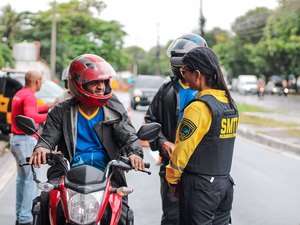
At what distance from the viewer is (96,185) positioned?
12.1 feet

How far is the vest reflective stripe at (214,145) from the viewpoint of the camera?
3.89 m

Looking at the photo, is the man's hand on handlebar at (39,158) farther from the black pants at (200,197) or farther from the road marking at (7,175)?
the road marking at (7,175)

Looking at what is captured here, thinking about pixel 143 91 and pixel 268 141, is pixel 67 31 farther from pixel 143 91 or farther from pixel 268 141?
pixel 268 141

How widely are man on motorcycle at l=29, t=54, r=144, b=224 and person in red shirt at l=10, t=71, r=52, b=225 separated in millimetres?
1998

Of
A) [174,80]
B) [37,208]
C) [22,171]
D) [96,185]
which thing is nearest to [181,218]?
[96,185]

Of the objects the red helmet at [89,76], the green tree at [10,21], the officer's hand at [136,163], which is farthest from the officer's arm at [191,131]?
the green tree at [10,21]

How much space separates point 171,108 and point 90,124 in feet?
3.36

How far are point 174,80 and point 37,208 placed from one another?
5.75ft

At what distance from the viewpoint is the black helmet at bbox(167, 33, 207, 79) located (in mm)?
5203

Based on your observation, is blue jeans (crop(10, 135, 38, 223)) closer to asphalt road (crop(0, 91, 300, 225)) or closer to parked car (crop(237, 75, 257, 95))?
asphalt road (crop(0, 91, 300, 225))

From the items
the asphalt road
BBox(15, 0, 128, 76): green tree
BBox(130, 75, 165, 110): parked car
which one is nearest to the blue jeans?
the asphalt road

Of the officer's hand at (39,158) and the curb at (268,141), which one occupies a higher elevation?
the officer's hand at (39,158)

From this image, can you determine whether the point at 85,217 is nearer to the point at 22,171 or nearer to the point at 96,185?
the point at 96,185

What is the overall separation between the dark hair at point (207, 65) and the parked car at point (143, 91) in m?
25.0
